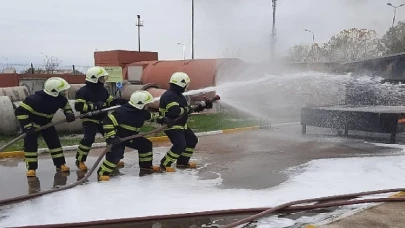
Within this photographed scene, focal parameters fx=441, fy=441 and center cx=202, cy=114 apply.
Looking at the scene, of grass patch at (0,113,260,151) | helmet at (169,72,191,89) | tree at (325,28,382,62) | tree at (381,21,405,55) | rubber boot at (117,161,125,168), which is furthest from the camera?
tree at (325,28,382,62)

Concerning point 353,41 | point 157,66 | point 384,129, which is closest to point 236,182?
point 384,129

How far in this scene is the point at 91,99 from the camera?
6.90m

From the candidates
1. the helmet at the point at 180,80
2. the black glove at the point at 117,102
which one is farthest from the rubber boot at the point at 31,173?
the helmet at the point at 180,80

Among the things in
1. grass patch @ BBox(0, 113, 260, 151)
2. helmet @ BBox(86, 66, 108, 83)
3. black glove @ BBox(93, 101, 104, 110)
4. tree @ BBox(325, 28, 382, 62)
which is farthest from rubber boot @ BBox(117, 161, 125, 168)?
tree @ BBox(325, 28, 382, 62)

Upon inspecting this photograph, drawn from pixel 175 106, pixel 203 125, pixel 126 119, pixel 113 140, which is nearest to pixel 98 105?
pixel 126 119

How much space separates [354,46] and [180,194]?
23.5 meters

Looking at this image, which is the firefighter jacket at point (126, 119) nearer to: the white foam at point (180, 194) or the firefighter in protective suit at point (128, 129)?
the firefighter in protective suit at point (128, 129)

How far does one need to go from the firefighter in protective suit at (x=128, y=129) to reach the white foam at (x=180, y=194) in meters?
0.29

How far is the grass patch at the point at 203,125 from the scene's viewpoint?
9.55 meters

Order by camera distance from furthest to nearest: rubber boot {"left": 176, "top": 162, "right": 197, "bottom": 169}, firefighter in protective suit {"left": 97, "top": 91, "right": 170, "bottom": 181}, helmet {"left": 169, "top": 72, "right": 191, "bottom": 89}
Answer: rubber boot {"left": 176, "top": 162, "right": 197, "bottom": 169} → helmet {"left": 169, "top": 72, "right": 191, "bottom": 89} → firefighter in protective suit {"left": 97, "top": 91, "right": 170, "bottom": 181}

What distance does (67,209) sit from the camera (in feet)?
16.0

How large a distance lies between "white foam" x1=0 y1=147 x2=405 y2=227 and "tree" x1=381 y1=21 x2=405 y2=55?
14.6 meters

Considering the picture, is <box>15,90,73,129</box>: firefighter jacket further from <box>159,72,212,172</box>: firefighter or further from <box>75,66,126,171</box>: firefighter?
<box>159,72,212,172</box>: firefighter

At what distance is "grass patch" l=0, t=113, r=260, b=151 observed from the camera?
9555mm
